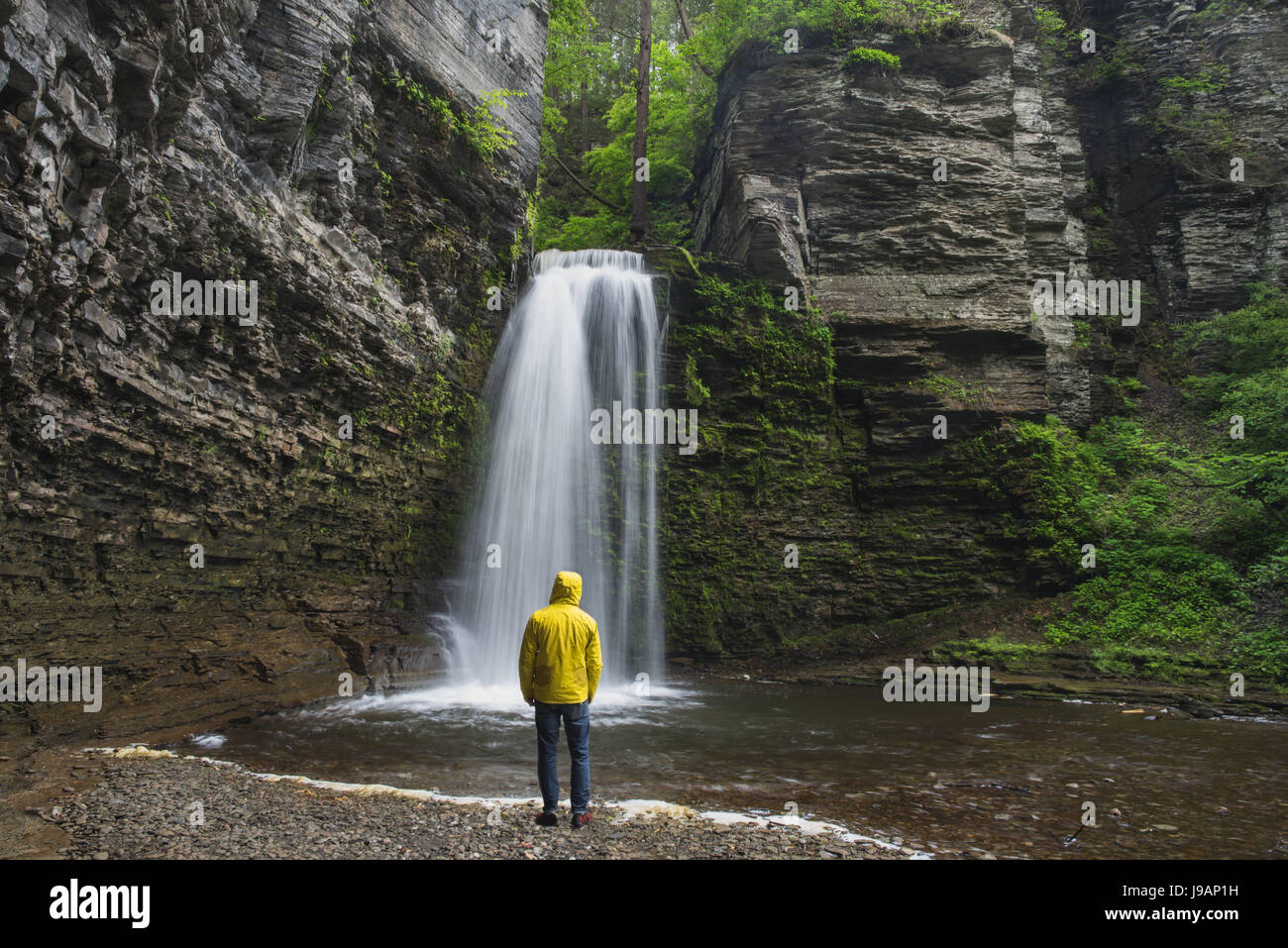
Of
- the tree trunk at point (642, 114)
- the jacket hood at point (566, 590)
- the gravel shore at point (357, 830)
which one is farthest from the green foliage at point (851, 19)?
the gravel shore at point (357, 830)

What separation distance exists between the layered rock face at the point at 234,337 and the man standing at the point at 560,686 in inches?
191

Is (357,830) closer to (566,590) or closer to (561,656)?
(561,656)

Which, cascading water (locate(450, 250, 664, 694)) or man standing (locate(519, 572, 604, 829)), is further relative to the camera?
cascading water (locate(450, 250, 664, 694))

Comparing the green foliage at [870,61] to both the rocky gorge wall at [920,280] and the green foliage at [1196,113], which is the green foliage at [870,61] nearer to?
the rocky gorge wall at [920,280]

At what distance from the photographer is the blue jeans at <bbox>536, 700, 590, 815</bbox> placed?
177 inches

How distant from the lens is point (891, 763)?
6566mm

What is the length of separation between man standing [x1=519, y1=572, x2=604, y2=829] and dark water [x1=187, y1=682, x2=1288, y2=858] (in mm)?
901

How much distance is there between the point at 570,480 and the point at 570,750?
30.0 ft

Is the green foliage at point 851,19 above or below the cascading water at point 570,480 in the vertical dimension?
Result: above

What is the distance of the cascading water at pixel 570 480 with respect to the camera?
41.7ft

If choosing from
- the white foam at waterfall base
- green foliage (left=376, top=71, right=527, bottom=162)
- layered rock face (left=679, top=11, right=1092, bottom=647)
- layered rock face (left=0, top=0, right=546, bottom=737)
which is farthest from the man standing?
green foliage (left=376, top=71, right=527, bottom=162)

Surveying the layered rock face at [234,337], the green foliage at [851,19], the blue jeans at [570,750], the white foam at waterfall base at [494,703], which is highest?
the green foliage at [851,19]

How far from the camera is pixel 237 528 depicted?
8.66 m

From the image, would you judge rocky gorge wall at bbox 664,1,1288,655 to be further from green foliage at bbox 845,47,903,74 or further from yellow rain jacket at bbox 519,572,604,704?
yellow rain jacket at bbox 519,572,604,704
